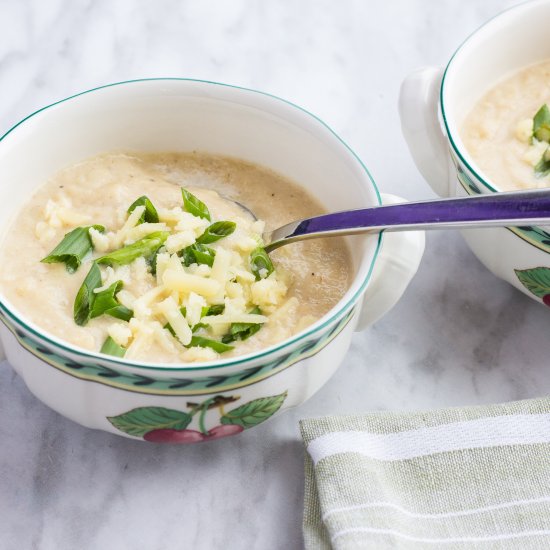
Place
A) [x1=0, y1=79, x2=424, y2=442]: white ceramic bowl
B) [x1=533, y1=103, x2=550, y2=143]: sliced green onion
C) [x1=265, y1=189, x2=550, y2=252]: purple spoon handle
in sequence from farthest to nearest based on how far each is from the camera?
1. [x1=533, y1=103, x2=550, y2=143]: sliced green onion
2. [x1=265, y1=189, x2=550, y2=252]: purple spoon handle
3. [x1=0, y1=79, x2=424, y2=442]: white ceramic bowl

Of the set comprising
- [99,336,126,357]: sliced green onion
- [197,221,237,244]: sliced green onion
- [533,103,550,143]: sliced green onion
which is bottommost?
[533,103,550,143]: sliced green onion

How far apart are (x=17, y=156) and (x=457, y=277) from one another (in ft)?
2.95

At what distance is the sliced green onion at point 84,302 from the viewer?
5.71 feet

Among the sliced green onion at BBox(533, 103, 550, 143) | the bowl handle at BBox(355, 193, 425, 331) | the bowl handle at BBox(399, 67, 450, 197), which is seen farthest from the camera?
the sliced green onion at BBox(533, 103, 550, 143)

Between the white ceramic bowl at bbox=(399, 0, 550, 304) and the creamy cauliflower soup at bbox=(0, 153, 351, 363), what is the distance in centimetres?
26

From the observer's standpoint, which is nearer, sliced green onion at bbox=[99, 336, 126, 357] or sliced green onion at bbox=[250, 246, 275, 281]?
sliced green onion at bbox=[99, 336, 126, 357]

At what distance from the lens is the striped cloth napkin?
1667mm

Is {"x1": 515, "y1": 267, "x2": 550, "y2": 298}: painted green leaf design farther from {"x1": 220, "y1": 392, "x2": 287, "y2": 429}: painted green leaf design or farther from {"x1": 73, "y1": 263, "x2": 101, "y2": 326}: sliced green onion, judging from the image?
{"x1": 73, "y1": 263, "x2": 101, "y2": 326}: sliced green onion

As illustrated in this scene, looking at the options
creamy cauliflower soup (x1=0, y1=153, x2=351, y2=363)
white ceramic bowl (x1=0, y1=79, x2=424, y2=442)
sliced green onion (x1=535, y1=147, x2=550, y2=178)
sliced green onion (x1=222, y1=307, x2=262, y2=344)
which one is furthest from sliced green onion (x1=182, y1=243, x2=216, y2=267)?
sliced green onion (x1=535, y1=147, x2=550, y2=178)

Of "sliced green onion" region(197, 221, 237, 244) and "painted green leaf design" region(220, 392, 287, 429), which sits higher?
"sliced green onion" region(197, 221, 237, 244)

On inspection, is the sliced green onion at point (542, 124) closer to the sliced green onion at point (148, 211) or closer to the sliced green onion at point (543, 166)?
the sliced green onion at point (543, 166)

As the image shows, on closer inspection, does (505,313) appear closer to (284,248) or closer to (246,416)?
(284,248)

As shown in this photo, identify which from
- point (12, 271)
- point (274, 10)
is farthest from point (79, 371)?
point (274, 10)

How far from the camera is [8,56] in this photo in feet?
8.43
